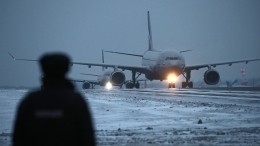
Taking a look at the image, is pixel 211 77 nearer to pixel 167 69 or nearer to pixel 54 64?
pixel 167 69

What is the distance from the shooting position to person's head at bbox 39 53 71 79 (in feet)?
18.0

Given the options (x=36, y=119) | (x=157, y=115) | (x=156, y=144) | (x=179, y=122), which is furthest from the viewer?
(x=157, y=115)

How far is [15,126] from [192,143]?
638 cm

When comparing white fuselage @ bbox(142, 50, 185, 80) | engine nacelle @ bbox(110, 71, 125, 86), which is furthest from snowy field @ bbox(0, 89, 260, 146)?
engine nacelle @ bbox(110, 71, 125, 86)

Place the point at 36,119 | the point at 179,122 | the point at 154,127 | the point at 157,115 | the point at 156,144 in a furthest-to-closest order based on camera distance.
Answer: the point at 157,115 < the point at 179,122 < the point at 154,127 < the point at 156,144 < the point at 36,119

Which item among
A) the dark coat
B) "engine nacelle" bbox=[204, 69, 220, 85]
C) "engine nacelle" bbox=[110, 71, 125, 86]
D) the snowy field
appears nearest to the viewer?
the dark coat

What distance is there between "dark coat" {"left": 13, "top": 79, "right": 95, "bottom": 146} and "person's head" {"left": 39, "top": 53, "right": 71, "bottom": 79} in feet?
0.70

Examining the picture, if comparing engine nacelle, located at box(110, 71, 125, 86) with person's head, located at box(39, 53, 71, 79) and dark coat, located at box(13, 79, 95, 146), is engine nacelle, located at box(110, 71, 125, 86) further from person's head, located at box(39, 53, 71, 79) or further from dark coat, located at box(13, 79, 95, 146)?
dark coat, located at box(13, 79, 95, 146)

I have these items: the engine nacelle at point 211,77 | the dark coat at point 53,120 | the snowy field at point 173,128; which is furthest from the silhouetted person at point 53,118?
the engine nacelle at point 211,77

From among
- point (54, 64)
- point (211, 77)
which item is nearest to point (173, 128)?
point (54, 64)

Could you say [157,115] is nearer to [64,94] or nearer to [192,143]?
[192,143]

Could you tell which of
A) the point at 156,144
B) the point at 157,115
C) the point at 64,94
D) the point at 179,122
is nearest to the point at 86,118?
the point at 64,94

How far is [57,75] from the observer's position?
558cm

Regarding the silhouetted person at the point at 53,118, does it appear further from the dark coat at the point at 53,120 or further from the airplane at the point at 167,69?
the airplane at the point at 167,69
